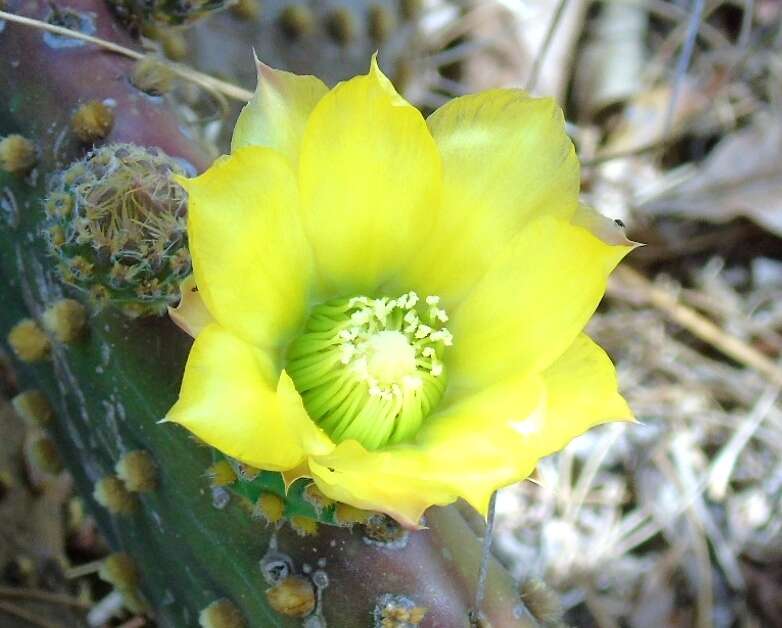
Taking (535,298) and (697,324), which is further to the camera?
(697,324)

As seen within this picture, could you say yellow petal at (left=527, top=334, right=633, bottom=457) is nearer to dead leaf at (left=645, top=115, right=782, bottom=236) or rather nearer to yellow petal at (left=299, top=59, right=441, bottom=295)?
yellow petal at (left=299, top=59, right=441, bottom=295)

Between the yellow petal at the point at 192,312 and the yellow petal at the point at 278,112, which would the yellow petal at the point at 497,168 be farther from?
the yellow petal at the point at 192,312

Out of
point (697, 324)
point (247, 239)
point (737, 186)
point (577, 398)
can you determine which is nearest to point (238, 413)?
point (247, 239)

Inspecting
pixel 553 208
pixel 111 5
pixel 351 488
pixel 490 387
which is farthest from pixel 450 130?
pixel 111 5

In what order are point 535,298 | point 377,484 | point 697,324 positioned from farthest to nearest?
point 697,324 → point 535,298 → point 377,484

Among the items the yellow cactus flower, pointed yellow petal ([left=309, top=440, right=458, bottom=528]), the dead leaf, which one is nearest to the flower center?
the yellow cactus flower

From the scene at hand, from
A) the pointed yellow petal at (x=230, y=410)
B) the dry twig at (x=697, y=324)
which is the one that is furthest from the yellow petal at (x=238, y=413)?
the dry twig at (x=697, y=324)

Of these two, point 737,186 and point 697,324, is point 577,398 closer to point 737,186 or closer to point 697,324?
point 697,324

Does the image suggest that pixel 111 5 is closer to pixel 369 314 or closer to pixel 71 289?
pixel 71 289
